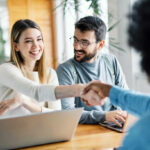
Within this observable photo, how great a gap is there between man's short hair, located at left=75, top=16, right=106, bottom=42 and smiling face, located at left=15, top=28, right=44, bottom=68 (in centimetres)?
34

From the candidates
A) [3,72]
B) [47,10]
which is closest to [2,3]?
[47,10]

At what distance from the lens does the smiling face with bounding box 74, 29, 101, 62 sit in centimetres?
222

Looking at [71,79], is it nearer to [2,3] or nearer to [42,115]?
[42,115]

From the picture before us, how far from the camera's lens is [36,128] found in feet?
4.35

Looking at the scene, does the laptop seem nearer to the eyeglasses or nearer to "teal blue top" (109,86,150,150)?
"teal blue top" (109,86,150,150)

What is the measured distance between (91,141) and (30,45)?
912 millimetres

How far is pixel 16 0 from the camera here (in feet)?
17.3

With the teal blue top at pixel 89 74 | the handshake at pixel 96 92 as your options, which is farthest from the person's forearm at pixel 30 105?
the handshake at pixel 96 92

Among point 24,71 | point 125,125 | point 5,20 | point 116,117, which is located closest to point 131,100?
→ point 125,125

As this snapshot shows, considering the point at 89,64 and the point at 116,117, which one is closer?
the point at 116,117

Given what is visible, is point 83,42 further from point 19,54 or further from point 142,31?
point 142,31

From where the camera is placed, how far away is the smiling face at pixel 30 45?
2018mm

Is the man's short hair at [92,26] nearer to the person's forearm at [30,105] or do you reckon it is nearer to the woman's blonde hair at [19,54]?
the woman's blonde hair at [19,54]

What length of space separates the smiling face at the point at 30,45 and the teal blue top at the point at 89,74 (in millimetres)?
229
